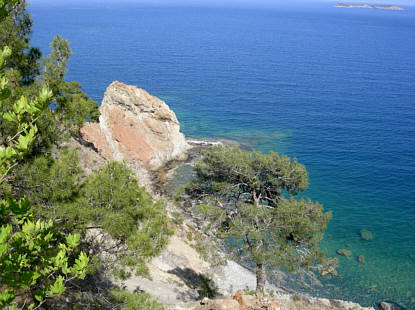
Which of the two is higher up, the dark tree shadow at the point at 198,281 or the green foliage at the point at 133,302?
the green foliage at the point at 133,302

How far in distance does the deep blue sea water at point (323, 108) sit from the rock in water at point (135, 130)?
420 inches

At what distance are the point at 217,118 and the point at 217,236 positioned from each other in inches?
1832

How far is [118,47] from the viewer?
12162 cm

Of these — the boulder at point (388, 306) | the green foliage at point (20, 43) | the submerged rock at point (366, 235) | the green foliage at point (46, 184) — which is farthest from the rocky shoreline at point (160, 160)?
the green foliage at point (20, 43)

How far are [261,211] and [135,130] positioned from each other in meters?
30.5

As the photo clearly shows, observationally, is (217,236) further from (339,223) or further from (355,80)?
(355,80)

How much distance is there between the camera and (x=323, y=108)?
70812 millimetres

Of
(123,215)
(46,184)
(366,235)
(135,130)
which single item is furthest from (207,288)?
(135,130)

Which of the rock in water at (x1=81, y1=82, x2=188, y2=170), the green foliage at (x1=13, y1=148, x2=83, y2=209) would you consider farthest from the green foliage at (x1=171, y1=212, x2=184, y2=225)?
the rock in water at (x1=81, y1=82, x2=188, y2=170)

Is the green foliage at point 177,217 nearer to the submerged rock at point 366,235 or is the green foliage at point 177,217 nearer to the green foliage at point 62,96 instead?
the green foliage at point 62,96

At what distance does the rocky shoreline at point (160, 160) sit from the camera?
25572mm

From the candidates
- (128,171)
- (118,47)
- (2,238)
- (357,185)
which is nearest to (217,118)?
(357,185)

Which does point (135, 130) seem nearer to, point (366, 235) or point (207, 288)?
point (207, 288)

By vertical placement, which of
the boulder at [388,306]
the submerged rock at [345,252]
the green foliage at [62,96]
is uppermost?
the green foliage at [62,96]
